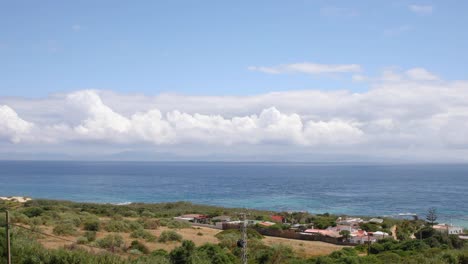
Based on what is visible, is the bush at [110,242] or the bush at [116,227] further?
the bush at [116,227]

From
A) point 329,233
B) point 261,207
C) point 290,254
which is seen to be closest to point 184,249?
point 290,254

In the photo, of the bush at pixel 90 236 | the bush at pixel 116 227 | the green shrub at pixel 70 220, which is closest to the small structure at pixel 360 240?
the bush at pixel 116 227

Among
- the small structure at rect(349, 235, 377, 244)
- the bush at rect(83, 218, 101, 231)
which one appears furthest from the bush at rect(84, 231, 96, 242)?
the small structure at rect(349, 235, 377, 244)

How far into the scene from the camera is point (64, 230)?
2992cm

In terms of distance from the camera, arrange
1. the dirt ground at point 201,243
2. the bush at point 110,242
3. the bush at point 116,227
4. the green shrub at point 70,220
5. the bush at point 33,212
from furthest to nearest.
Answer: the bush at point 33,212 → the green shrub at point 70,220 → the bush at point 116,227 → the dirt ground at point 201,243 → the bush at point 110,242

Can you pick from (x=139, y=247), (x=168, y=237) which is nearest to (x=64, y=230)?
(x=168, y=237)

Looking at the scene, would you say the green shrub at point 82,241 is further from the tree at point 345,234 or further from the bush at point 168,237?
the tree at point 345,234

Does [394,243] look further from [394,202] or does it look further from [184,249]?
[394,202]

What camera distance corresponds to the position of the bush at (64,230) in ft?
97.2

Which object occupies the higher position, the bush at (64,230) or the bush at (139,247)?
the bush at (64,230)

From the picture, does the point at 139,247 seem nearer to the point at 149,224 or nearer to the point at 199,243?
the point at 199,243

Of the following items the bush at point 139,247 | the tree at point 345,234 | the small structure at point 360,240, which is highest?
the bush at point 139,247

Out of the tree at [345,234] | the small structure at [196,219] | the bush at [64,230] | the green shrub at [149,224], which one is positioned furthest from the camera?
the small structure at [196,219]

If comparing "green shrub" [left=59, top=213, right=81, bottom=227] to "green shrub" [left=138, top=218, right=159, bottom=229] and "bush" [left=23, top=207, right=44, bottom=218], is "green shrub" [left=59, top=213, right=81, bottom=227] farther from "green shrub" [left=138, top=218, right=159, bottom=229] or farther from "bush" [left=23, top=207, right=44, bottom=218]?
"green shrub" [left=138, top=218, right=159, bottom=229]
